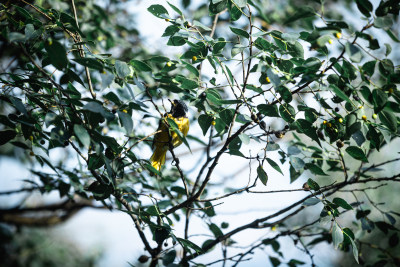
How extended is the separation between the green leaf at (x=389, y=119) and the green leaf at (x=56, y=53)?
1007 mm

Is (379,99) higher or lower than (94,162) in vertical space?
lower

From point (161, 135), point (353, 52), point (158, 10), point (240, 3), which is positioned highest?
point (161, 135)

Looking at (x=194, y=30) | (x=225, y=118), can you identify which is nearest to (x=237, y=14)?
(x=194, y=30)

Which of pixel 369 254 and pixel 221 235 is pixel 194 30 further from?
pixel 369 254

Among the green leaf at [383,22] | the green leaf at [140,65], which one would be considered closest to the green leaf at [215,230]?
the green leaf at [140,65]

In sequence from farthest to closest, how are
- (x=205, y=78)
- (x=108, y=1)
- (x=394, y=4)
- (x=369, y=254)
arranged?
1. (x=369, y=254)
2. (x=108, y=1)
3. (x=205, y=78)
4. (x=394, y=4)

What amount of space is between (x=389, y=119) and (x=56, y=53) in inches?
41.6

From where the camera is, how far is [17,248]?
4.00 metres

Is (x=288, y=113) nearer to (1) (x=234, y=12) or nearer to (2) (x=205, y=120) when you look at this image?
(2) (x=205, y=120)

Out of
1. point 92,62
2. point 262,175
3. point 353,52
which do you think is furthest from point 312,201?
point 92,62

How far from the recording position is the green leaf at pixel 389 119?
1087 mm

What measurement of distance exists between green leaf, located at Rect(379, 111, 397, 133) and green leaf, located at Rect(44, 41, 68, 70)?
101 cm

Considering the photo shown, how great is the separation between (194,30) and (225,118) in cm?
35

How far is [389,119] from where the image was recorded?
109cm
